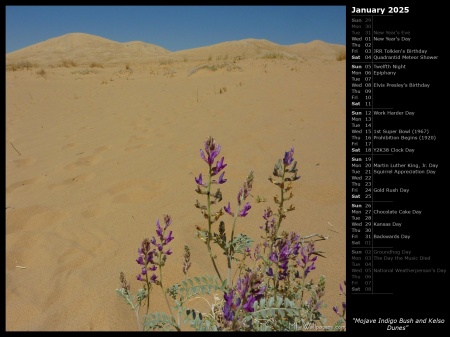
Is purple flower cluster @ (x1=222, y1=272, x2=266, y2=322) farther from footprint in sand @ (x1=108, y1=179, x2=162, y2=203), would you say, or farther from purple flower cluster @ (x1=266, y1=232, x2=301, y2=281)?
footprint in sand @ (x1=108, y1=179, x2=162, y2=203)

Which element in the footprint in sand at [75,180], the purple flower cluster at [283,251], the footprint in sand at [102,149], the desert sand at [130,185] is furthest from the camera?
the footprint in sand at [102,149]

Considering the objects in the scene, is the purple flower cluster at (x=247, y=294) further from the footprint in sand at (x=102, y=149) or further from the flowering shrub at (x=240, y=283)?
the footprint in sand at (x=102, y=149)

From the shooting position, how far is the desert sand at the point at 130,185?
253 cm

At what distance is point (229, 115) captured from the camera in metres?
7.21

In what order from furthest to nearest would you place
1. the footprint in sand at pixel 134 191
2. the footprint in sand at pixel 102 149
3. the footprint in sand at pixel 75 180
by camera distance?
the footprint in sand at pixel 102 149 < the footprint in sand at pixel 75 180 < the footprint in sand at pixel 134 191

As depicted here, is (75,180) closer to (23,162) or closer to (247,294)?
(23,162)

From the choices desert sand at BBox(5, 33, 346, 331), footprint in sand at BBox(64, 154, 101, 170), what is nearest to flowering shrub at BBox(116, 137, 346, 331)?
desert sand at BBox(5, 33, 346, 331)

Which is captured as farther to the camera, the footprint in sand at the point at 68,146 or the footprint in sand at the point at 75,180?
the footprint in sand at the point at 68,146

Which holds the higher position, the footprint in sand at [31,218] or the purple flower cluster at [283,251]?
the purple flower cluster at [283,251]

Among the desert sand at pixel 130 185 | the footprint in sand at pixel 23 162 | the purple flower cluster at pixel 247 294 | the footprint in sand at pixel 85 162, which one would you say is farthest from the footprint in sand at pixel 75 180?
the purple flower cluster at pixel 247 294

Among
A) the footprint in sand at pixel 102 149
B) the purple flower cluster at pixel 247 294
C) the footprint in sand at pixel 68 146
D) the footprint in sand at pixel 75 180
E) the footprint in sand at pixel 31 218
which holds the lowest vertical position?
the footprint in sand at pixel 31 218
